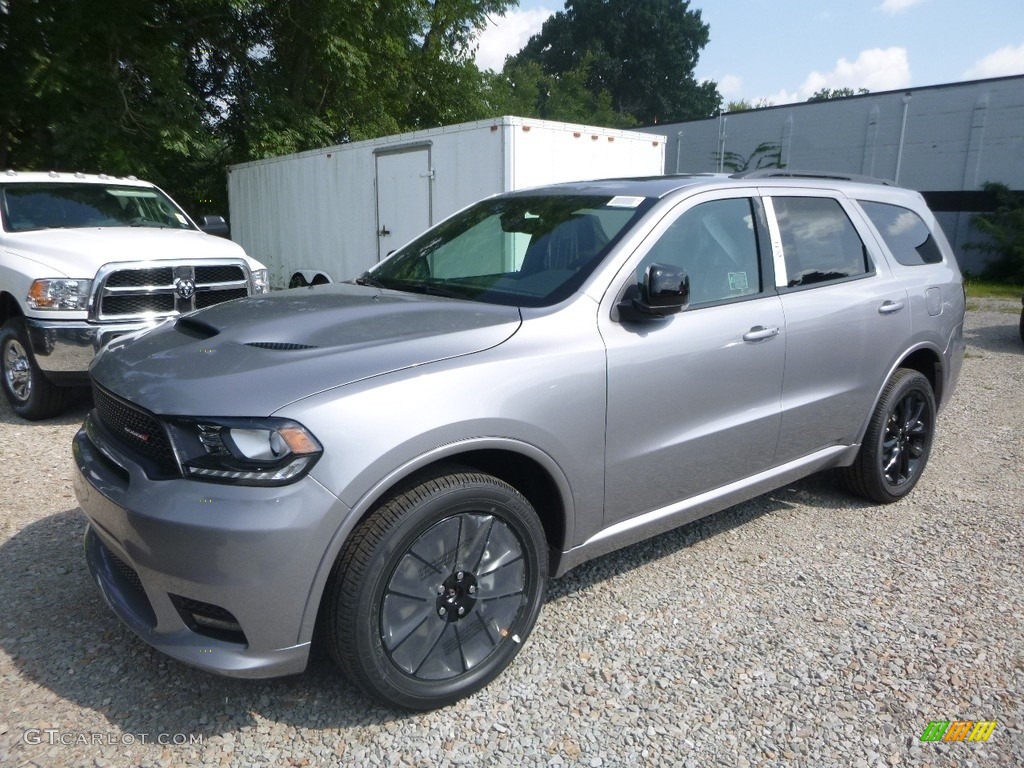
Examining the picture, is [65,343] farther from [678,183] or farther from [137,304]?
[678,183]

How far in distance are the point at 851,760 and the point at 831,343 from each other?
2031 millimetres

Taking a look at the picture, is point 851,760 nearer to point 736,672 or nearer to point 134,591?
point 736,672

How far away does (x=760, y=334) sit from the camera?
348 centimetres

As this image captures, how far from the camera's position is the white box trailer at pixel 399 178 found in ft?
25.7

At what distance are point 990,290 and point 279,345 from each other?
19.2 metres

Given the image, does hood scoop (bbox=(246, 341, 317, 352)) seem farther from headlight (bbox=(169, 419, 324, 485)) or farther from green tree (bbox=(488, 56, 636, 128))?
green tree (bbox=(488, 56, 636, 128))

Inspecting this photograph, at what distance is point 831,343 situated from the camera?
3.85m

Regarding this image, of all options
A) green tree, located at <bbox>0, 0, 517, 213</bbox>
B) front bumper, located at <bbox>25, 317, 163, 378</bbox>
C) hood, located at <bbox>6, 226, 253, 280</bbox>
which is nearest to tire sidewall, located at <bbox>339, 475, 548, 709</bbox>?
front bumper, located at <bbox>25, 317, 163, 378</bbox>

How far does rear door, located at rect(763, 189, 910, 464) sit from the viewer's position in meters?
3.72

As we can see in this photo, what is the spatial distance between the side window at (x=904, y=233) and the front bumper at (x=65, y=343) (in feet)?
15.7

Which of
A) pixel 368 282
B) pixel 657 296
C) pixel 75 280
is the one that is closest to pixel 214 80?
pixel 75 280

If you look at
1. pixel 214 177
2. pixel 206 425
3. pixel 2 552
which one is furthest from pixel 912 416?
pixel 214 177

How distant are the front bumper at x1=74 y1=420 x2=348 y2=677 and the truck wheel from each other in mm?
3927

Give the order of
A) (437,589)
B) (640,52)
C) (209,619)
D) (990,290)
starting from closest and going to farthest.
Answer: (209,619) → (437,589) → (990,290) → (640,52)
